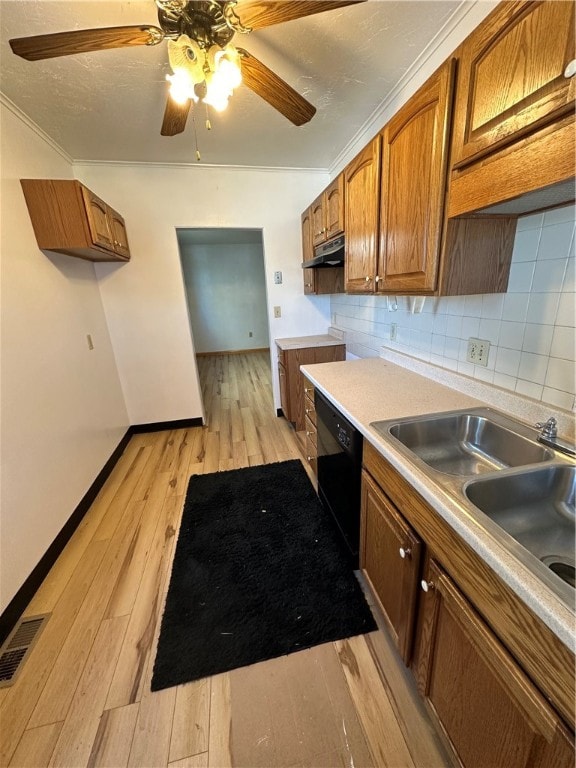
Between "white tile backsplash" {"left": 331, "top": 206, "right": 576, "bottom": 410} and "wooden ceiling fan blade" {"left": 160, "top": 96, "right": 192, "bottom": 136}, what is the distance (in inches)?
60.8

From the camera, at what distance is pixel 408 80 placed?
1691 millimetres

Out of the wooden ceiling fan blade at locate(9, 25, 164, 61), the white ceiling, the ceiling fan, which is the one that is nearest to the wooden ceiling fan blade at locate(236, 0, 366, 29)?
the ceiling fan

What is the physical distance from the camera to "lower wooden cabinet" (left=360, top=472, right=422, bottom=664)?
983 millimetres

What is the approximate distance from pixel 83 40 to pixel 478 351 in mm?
1938

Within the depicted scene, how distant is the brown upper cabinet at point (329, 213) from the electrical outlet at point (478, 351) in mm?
1159

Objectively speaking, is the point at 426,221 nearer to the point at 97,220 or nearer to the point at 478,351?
the point at 478,351

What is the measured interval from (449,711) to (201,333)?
678 cm

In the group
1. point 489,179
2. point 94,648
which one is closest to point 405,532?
point 489,179

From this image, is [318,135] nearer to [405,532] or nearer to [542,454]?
[542,454]

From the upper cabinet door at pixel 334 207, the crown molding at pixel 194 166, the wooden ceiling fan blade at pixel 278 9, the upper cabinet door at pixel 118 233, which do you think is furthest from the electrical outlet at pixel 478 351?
the upper cabinet door at pixel 118 233

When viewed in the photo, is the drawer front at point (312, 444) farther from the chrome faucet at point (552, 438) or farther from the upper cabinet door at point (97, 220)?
the upper cabinet door at point (97, 220)

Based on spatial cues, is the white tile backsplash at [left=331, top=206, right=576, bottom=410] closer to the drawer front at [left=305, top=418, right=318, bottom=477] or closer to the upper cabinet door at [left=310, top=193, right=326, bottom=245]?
the drawer front at [left=305, top=418, right=318, bottom=477]

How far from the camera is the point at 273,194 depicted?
297cm

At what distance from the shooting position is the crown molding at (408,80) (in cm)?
126
